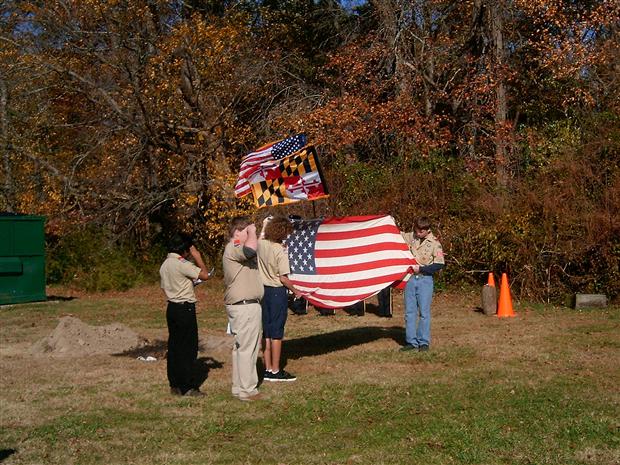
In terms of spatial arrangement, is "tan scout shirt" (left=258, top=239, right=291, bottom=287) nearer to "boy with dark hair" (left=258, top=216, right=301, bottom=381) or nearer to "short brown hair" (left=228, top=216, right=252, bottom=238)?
"boy with dark hair" (left=258, top=216, right=301, bottom=381)

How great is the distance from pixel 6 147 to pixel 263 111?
Answer: 25.0ft

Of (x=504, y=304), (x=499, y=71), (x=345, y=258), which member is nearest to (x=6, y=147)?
(x=499, y=71)

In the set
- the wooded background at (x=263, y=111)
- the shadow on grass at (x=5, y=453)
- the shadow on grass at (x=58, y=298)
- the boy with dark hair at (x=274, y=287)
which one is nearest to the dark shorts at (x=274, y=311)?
the boy with dark hair at (x=274, y=287)

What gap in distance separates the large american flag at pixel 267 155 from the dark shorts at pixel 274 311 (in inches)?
85.5

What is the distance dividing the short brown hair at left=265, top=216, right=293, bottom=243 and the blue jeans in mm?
2474

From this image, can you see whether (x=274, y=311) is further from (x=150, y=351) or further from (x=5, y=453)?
(x=5, y=453)

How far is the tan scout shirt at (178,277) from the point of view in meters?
9.61

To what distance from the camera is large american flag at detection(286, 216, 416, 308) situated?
11.8 meters

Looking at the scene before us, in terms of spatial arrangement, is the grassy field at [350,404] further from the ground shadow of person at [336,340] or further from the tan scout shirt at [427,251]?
the tan scout shirt at [427,251]

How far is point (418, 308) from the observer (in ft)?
39.5

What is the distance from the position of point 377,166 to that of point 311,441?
15.9 meters

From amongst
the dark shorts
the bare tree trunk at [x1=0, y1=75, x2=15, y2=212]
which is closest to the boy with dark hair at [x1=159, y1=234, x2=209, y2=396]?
the dark shorts

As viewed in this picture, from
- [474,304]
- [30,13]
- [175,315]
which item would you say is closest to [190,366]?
[175,315]

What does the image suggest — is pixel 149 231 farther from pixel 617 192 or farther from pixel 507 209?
pixel 617 192
